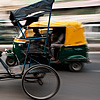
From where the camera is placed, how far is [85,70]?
5.83 m

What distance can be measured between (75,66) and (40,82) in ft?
8.05

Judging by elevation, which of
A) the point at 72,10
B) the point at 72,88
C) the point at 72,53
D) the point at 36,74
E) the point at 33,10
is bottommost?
the point at 72,88

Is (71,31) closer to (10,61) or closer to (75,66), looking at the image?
(75,66)

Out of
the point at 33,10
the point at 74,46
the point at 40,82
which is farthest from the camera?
the point at 74,46

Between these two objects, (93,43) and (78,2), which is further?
(78,2)

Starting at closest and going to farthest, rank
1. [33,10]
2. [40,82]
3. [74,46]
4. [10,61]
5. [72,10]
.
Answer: [33,10], [40,82], [74,46], [10,61], [72,10]

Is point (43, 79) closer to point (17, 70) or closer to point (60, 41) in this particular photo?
point (17, 70)

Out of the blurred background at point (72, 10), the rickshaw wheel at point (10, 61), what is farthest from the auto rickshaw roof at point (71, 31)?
the blurred background at point (72, 10)

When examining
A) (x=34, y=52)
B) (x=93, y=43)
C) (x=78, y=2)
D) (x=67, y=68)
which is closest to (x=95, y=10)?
(x=78, y=2)

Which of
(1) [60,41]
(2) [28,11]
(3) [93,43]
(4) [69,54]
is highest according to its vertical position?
(2) [28,11]

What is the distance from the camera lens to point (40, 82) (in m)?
3.53

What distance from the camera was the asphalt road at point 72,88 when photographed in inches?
140

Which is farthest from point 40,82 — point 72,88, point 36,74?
point 72,88

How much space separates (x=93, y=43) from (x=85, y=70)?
5824 mm
